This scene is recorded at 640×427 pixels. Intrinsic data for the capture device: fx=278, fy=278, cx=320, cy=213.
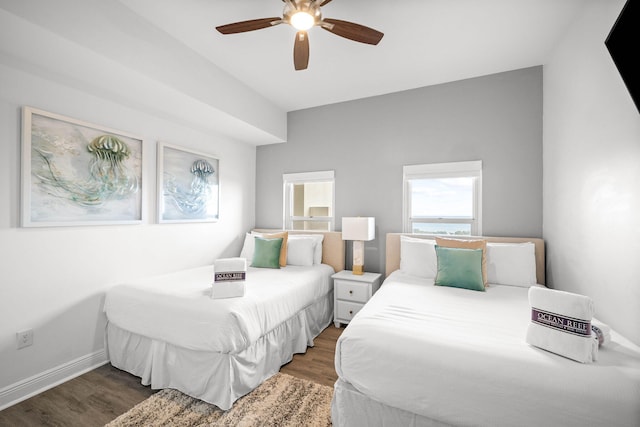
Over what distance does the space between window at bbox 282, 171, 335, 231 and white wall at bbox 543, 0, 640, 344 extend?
2.31 meters

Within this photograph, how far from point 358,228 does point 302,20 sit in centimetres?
202

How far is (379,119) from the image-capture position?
339cm

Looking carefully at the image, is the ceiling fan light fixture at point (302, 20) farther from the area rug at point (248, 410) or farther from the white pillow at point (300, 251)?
the area rug at point (248, 410)

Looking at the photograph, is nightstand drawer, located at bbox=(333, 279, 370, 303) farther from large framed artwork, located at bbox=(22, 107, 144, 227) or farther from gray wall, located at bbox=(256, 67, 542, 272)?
large framed artwork, located at bbox=(22, 107, 144, 227)

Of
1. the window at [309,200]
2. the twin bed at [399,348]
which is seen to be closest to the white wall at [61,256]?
the twin bed at [399,348]

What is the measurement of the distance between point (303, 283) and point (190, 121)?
214cm

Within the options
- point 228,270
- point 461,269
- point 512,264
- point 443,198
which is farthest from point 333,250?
point 512,264

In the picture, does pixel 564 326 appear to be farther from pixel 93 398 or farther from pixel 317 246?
pixel 93 398

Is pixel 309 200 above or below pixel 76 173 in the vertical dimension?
below

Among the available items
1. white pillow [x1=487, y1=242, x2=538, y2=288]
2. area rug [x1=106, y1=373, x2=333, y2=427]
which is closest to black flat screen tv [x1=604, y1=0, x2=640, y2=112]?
white pillow [x1=487, y1=242, x2=538, y2=288]

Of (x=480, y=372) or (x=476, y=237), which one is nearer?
(x=480, y=372)

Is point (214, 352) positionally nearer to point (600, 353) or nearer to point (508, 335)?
point (508, 335)

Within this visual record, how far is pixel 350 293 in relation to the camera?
301cm

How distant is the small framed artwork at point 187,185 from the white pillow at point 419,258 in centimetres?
234
